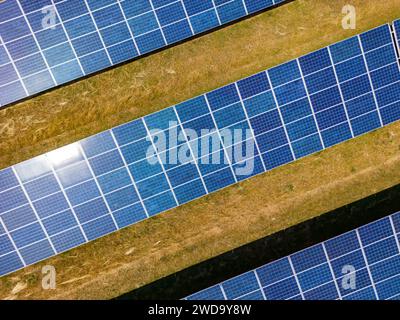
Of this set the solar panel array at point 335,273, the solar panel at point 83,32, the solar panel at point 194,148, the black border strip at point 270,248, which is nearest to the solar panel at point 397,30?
the solar panel at point 194,148

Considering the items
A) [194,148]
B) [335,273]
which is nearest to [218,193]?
[194,148]

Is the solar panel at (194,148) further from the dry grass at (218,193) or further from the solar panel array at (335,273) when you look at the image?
the solar panel array at (335,273)

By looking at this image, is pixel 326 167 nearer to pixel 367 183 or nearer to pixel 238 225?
pixel 367 183

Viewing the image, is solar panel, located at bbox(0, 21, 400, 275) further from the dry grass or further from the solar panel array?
the solar panel array

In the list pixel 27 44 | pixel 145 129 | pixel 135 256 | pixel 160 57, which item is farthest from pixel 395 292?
Result: pixel 27 44

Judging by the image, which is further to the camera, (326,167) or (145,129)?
(326,167)

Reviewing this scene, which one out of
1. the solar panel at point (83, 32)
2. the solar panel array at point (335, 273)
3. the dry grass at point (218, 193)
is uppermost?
the solar panel at point (83, 32)
